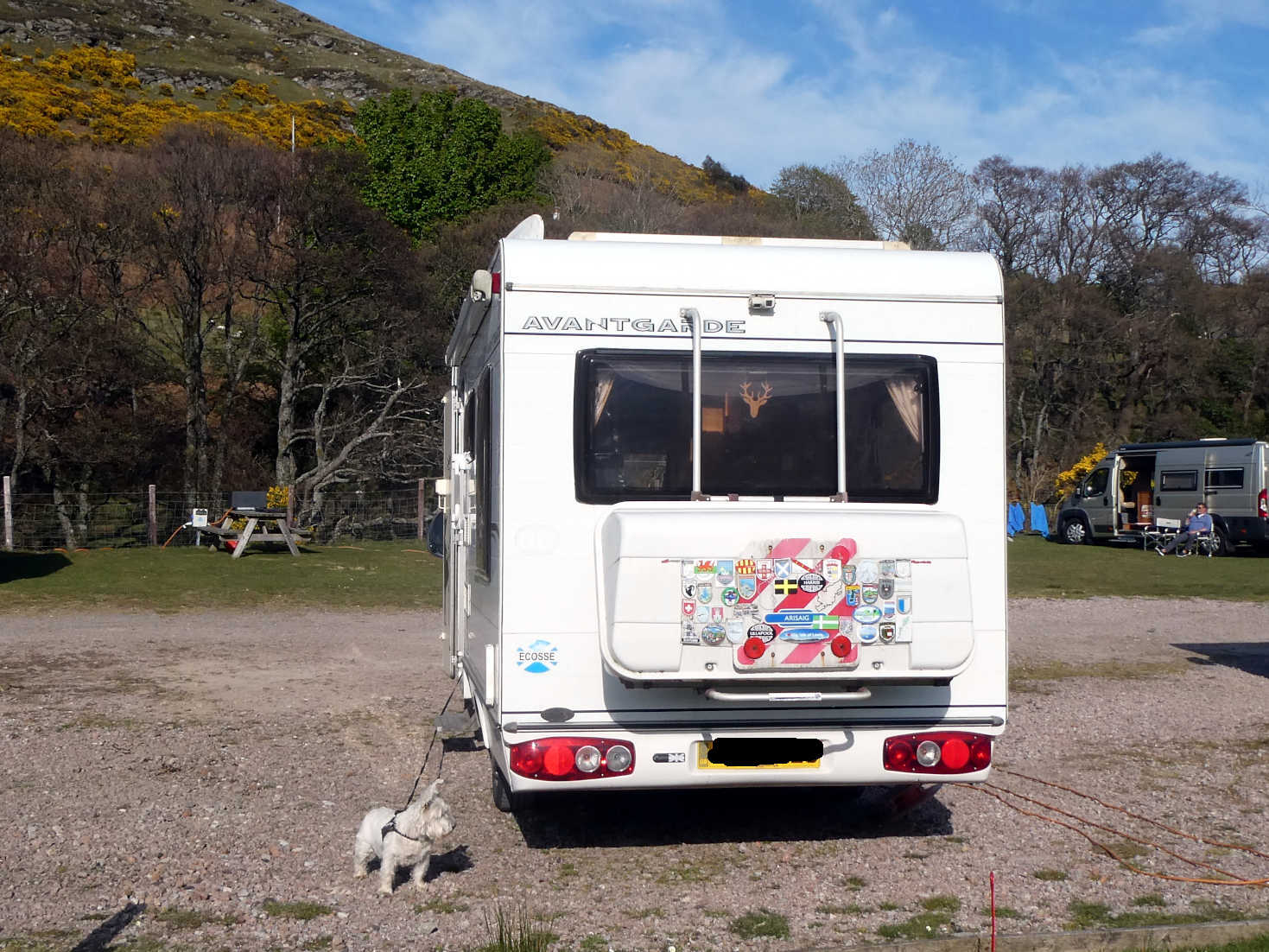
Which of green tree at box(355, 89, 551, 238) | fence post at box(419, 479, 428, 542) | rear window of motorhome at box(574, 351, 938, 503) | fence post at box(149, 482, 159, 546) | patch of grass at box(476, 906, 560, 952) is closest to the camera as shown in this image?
patch of grass at box(476, 906, 560, 952)

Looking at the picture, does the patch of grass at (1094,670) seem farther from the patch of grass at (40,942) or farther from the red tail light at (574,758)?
the patch of grass at (40,942)

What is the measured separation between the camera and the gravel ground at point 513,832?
197 inches

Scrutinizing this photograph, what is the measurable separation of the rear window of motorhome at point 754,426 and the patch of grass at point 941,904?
166 centimetres

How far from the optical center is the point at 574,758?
5250 millimetres

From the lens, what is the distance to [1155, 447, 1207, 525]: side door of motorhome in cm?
2856

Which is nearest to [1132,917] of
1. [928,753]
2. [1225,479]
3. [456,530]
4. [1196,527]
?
[928,753]

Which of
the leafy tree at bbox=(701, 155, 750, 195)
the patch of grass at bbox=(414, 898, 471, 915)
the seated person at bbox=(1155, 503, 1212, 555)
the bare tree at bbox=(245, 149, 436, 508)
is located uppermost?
the leafy tree at bbox=(701, 155, 750, 195)

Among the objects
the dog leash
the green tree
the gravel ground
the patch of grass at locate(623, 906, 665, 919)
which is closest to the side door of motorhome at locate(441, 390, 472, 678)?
the dog leash

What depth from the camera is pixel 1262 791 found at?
7227 mm

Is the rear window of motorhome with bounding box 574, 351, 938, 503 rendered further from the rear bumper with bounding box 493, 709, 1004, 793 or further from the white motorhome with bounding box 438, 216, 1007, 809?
the rear bumper with bounding box 493, 709, 1004, 793

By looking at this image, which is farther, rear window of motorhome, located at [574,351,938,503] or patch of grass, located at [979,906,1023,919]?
rear window of motorhome, located at [574,351,938,503]

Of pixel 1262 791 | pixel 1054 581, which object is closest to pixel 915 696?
pixel 1262 791

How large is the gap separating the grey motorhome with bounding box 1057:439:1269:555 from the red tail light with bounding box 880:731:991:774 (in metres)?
24.5

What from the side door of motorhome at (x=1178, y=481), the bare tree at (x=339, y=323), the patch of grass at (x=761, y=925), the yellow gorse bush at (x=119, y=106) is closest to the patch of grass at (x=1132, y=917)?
the patch of grass at (x=761, y=925)
